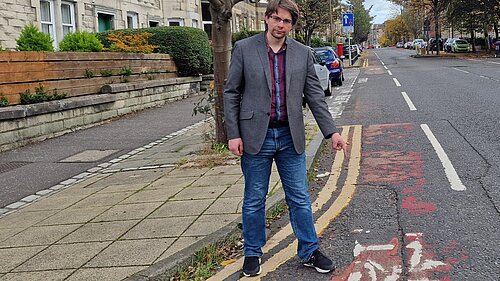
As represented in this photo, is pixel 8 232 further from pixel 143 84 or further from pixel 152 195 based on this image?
pixel 143 84

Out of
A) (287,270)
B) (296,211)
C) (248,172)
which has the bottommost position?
(287,270)

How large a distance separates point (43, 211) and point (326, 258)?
3.67m

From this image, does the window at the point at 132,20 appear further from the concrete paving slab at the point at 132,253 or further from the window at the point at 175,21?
the concrete paving slab at the point at 132,253

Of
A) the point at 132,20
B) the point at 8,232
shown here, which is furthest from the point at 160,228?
the point at 132,20

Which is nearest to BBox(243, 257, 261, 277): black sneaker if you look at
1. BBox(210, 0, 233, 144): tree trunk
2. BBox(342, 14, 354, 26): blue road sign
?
BBox(210, 0, 233, 144): tree trunk

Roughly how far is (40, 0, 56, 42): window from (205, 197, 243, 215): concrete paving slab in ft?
43.3

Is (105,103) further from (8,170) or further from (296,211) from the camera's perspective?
(296,211)

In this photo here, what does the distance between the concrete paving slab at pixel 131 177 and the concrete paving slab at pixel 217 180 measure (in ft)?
2.51

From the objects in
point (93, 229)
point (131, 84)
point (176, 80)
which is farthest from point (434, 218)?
point (176, 80)

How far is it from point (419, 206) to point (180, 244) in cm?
245

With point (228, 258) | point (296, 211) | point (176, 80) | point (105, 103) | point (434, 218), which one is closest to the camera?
point (296, 211)

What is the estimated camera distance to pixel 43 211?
6.24 m

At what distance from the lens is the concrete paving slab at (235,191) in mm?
6082

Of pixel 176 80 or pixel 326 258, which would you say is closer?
pixel 326 258
